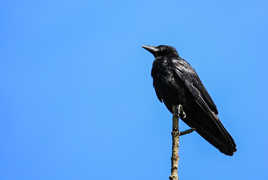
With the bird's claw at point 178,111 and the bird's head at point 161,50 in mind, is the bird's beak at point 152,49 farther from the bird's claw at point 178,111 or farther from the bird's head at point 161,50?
the bird's claw at point 178,111

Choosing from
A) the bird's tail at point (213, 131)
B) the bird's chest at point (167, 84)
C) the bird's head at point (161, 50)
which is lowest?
the bird's tail at point (213, 131)

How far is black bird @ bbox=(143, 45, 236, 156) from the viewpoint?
301 inches

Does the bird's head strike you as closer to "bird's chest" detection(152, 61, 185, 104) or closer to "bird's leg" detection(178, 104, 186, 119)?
"bird's chest" detection(152, 61, 185, 104)

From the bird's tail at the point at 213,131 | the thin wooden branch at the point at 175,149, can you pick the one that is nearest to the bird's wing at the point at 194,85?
the bird's tail at the point at 213,131

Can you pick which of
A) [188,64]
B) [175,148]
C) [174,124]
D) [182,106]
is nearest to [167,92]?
[182,106]

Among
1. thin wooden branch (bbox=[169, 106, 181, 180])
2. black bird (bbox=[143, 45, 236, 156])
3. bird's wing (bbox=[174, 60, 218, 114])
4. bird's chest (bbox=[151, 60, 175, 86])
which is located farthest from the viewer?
bird's chest (bbox=[151, 60, 175, 86])

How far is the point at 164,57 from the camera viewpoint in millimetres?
9070

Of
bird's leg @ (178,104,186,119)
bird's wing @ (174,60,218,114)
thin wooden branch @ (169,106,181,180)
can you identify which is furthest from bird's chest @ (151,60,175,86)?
thin wooden branch @ (169,106,181,180)

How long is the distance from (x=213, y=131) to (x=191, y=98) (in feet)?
2.17

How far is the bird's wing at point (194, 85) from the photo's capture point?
26.4 ft

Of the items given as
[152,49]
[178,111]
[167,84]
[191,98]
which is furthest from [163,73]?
[152,49]

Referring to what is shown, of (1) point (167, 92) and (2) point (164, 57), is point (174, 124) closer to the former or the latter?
(1) point (167, 92)

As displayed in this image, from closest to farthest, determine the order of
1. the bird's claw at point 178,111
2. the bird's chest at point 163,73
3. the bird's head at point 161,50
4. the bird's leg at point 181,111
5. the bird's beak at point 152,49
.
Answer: the bird's claw at point 178,111 → the bird's leg at point 181,111 → the bird's chest at point 163,73 → the bird's head at point 161,50 → the bird's beak at point 152,49

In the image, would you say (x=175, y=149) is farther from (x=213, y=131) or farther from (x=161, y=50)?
(x=161, y=50)
